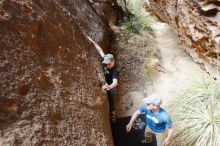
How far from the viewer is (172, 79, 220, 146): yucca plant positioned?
5590 millimetres

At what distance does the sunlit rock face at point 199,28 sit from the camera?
22.3 feet

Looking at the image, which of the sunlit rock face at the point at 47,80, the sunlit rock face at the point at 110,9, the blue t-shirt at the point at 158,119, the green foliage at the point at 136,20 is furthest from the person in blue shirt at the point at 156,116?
the green foliage at the point at 136,20

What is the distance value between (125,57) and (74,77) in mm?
3202

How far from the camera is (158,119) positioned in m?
4.74

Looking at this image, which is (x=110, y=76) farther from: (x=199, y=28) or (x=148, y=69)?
(x=199, y=28)

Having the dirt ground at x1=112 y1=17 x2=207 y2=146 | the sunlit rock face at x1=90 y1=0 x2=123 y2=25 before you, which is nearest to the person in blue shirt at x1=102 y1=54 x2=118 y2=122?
the dirt ground at x1=112 y1=17 x2=207 y2=146

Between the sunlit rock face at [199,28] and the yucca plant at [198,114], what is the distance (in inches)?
29.9

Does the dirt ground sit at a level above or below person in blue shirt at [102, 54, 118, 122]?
below

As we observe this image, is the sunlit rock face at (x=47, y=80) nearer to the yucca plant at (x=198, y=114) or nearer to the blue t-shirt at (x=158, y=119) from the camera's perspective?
the blue t-shirt at (x=158, y=119)

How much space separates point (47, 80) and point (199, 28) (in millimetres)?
4543

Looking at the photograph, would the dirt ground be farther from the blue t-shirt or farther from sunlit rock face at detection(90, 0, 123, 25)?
the blue t-shirt

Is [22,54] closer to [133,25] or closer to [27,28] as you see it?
[27,28]

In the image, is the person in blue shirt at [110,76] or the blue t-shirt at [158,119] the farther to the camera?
the person in blue shirt at [110,76]

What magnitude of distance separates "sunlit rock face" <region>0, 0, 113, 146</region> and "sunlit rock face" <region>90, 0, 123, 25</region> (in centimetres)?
268
